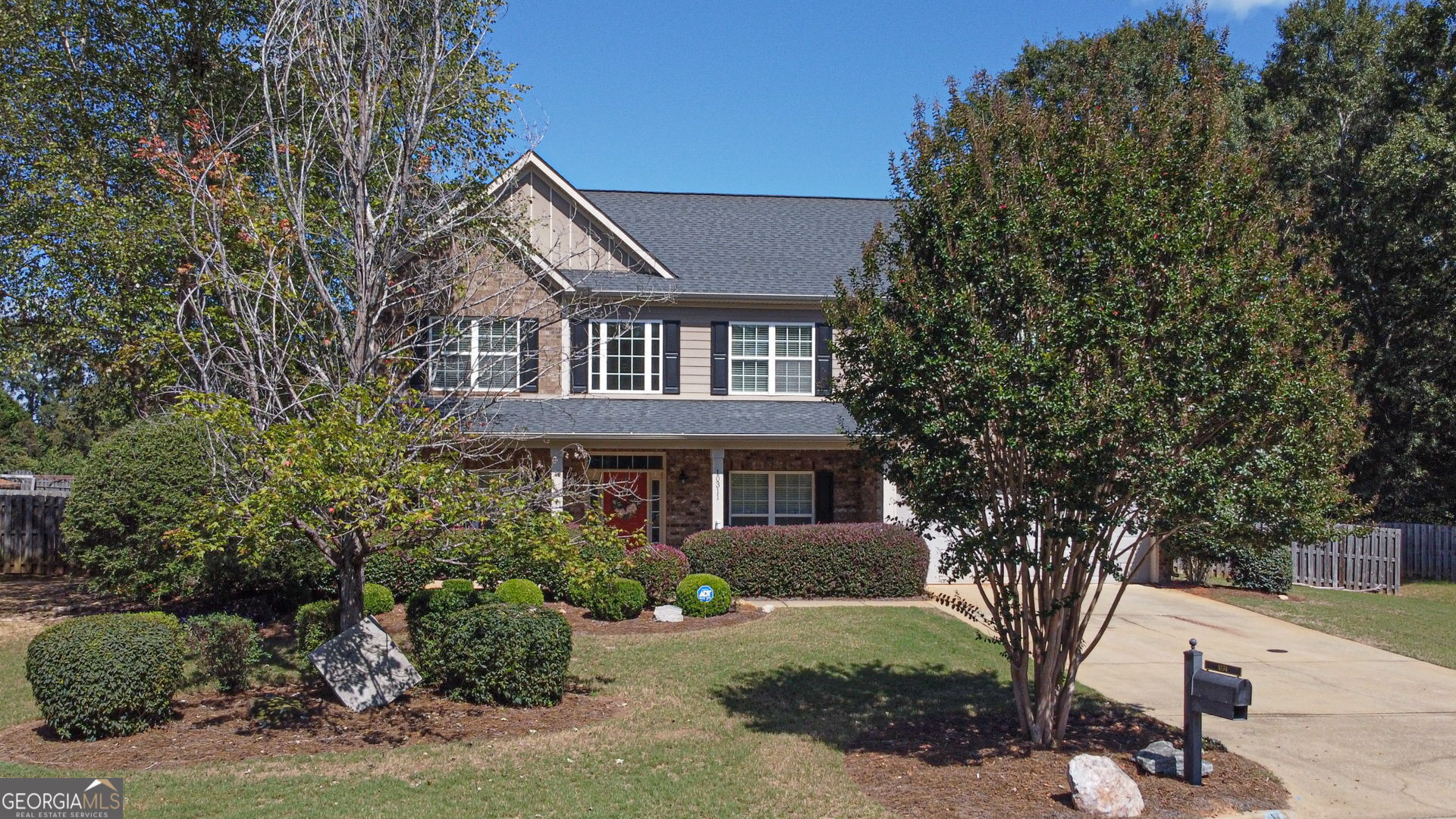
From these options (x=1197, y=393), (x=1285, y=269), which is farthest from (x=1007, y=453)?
(x=1285, y=269)

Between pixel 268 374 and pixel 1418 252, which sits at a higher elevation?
pixel 1418 252

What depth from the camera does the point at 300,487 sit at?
7.76 metres

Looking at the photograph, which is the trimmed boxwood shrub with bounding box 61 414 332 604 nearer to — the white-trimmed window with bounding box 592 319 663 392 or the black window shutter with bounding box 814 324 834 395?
the white-trimmed window with bounding box 592 319 663 392

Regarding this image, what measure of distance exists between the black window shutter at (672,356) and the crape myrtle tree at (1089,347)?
11.3m

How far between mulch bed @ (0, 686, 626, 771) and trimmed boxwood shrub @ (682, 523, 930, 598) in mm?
6841

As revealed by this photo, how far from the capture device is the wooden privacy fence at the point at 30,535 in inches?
824

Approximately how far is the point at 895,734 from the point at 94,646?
713 cm

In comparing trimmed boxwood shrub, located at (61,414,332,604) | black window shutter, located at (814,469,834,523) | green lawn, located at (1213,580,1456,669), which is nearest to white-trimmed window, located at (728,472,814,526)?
black window shutter, located at (814,469,834,523)

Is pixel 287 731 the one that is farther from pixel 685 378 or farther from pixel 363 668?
pixel 685 378

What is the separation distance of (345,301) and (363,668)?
579 centimetres

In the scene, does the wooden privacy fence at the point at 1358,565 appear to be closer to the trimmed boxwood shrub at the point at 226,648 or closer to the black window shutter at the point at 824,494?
the black window shutter at the point at 824,494

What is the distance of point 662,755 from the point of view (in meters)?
8.40

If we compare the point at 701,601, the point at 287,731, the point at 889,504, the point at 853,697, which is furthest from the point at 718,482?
the point at 287,731

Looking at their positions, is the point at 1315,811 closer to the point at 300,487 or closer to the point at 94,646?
the point at 300,487
